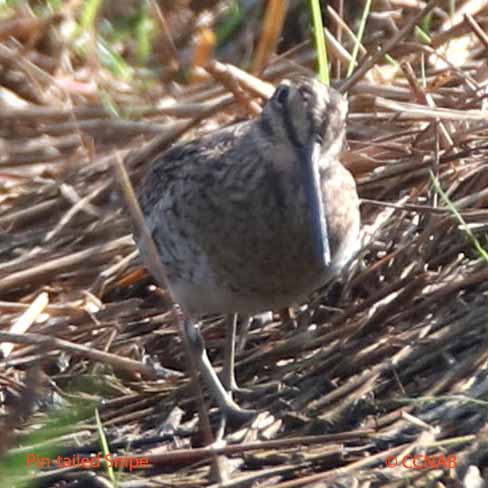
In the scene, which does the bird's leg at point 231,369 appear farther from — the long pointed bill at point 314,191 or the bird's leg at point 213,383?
the long pointed bill at point 314,191

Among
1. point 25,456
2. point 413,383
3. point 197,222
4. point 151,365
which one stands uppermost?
point 25,456

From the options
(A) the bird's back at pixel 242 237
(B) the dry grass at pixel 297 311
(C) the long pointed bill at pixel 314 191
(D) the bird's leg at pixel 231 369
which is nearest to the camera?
(B) the dry grass at pixel 297 311

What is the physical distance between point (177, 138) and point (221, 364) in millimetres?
992

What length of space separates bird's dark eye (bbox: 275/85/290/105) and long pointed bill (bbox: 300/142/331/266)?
0.14 metres

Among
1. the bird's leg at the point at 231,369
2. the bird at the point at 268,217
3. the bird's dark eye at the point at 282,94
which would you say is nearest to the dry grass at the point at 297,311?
the bird's leg at the point at 231,369

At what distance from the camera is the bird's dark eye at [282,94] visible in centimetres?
360

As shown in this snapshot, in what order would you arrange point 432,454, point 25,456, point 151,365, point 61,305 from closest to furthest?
1. point 25,456
2. point 432,454
3. point 151,365
4. point 61,305

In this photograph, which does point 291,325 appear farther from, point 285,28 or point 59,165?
point 285,28

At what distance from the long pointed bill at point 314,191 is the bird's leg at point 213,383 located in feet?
1.62

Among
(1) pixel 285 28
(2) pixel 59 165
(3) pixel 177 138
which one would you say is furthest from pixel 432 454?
(1) pixel 285 28

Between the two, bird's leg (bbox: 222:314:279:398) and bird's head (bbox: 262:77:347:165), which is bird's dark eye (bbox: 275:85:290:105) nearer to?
bird's head (bbox: 262:77:347:165)

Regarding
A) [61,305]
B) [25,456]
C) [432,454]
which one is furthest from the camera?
[61,305]

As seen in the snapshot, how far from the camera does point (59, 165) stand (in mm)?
5039

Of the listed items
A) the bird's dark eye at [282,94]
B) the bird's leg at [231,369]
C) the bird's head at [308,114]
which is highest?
the bird's dark eye at [282,94]
